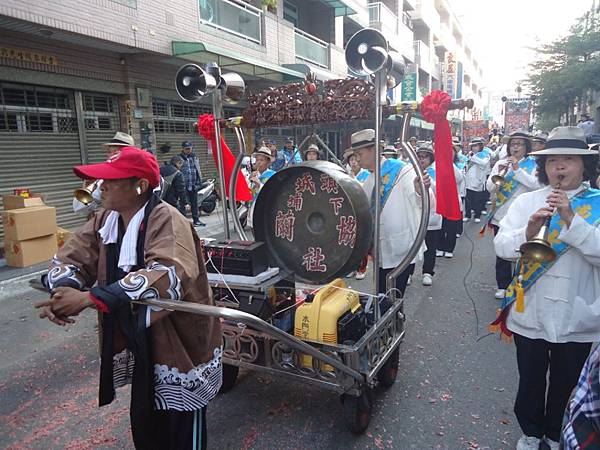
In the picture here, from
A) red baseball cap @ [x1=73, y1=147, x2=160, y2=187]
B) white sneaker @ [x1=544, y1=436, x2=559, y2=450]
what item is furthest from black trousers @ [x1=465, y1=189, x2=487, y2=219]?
red baseball cap @ [x1=73, y1=147, x2=160, y2=187]

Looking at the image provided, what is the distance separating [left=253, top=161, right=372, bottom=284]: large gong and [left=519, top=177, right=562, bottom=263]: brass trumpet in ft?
3.64

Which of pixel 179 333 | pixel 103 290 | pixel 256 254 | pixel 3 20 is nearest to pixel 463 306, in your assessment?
pixel 256 254

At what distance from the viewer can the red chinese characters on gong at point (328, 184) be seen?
312 centimetres

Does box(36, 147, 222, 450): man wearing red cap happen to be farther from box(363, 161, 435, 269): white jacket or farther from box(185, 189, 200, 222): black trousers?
box(185, 189, 200, 222): black trousers

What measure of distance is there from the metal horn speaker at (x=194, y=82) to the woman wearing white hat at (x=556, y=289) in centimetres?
245

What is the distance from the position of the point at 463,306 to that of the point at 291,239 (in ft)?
9.20

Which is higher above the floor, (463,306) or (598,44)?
(598,44)

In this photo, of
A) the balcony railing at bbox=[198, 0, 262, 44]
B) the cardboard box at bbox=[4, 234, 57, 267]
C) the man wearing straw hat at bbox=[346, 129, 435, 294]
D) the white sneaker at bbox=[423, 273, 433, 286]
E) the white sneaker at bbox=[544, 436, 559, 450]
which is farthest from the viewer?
the balcony railing at bbox=[198, 0, 262, 44]

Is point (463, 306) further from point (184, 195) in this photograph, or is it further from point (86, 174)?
point (184, 195)

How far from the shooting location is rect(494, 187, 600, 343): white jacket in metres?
2.29

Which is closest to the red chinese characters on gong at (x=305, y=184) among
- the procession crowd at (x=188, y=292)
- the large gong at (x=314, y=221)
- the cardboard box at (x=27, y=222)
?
the large gong at (x=314, y=221)

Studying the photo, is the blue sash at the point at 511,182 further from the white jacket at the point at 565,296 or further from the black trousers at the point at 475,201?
the black trousers at the point at 475,201

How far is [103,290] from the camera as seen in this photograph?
5.56ft

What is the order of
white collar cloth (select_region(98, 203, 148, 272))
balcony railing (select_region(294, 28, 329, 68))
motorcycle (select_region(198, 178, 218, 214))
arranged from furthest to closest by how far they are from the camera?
balcony railing (select_region(294, 28, 329, 68)), motorcycle (select_region(198, 178, 218, 214)), white collar cloth (select_region(98, 203, 148, 272))
